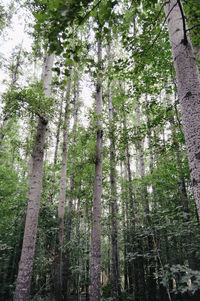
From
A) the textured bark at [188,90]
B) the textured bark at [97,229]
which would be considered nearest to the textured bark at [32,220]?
the textured bark at [97,229]

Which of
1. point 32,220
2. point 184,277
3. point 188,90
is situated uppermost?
point 188,90

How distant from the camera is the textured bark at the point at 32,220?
415 cm

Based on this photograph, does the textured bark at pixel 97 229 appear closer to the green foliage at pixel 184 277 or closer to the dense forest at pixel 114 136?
the dense forest at pixel 114 136

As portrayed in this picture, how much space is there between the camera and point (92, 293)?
5348 millimetres

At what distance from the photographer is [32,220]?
15.4 ft

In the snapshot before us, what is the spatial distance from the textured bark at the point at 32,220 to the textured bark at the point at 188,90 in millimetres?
4426

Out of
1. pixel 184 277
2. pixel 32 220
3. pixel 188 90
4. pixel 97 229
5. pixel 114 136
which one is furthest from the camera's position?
pixel 114 136

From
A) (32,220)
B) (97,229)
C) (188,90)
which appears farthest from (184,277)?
(32,220)

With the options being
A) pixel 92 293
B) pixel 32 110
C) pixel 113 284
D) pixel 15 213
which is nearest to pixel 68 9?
pixel 32 110

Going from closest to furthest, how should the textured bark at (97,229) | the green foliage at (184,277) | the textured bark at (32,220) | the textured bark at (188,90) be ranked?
1. the textured bark at (188,90)
2. the green foliage at (184,277)
3. the textured bark at (32,220)
4. the textured bark at (97,229)

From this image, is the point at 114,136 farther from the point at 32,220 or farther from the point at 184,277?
the point at 184,277

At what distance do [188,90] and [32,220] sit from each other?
15.6 ft

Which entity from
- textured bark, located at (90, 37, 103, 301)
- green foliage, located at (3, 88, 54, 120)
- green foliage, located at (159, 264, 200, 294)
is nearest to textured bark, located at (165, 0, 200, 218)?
green foliage, located at (159, 264, 200, 294)

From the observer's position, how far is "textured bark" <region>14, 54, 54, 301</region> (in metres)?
4.15
